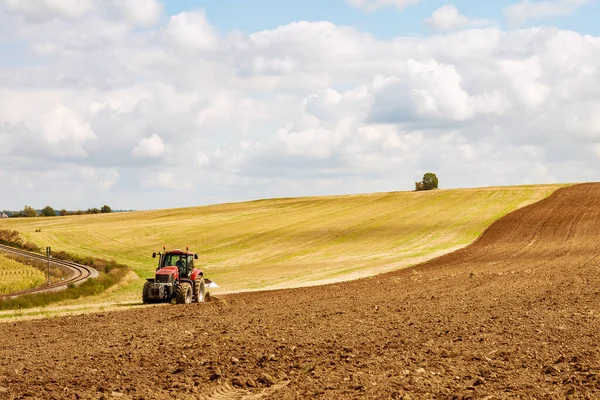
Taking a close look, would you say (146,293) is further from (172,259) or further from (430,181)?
(430,181)

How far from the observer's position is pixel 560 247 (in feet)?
164

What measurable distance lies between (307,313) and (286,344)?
6.12 m

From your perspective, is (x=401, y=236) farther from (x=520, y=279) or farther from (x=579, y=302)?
(x=579, y=302)

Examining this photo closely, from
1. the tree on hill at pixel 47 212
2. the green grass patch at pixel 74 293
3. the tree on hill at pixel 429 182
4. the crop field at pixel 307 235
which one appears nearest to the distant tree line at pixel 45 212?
the tree on hill at pixel 47 212

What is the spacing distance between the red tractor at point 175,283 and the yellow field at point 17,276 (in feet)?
58.7

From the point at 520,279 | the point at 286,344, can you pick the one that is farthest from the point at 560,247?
the point at 286,344

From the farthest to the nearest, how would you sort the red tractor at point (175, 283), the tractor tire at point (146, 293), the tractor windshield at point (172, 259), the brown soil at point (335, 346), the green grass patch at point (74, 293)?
the green grass patch at point (74, 293), the tractor windshield at point (172, 259), the tractor tire at point (146, 293), the red tractor at point (175, 283), the brown soil at point (335, 346)

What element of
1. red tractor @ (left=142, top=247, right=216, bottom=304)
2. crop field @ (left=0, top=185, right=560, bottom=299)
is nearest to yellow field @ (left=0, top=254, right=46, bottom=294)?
crop field @ (left=0, top=185, right=560, bottom=299)

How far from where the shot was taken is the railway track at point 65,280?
41844 mm

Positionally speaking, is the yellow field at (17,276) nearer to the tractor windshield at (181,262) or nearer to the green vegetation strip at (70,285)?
the green vegetation strip at (70,285)

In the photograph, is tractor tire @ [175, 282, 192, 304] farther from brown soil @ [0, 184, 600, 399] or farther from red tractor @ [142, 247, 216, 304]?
brown soil @ [0, 184, 600, 399]

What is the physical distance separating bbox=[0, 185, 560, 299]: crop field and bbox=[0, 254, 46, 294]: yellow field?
22.4ft

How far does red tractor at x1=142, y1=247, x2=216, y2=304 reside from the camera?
28703 millimetres

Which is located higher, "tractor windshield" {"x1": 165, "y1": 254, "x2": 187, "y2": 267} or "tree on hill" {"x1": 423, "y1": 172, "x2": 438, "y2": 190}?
"tree on hill" {"x1": 423, "y1": 172, "x2": 438, "y2": 190}
